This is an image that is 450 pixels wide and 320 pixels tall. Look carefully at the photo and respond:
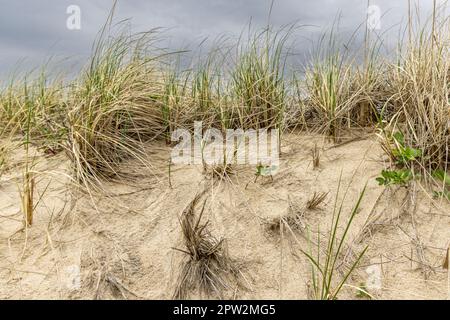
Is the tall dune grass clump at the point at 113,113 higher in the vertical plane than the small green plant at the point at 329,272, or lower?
higher

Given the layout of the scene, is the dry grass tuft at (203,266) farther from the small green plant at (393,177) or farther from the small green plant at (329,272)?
the small green plant at (393,177)

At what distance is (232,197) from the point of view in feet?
8.79

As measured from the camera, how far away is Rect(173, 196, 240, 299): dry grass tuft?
210cm

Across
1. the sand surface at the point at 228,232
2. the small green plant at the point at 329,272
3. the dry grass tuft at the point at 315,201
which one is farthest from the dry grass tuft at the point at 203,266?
the dry grass tuft at the point at 315,201

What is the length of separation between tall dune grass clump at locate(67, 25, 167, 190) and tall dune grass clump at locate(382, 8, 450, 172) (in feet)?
5.27

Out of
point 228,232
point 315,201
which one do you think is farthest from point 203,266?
point 315,201

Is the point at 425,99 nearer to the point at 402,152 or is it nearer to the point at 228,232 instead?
the point at 402,152

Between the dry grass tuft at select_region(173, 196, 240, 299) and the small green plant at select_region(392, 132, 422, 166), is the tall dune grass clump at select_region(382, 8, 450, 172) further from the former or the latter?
the dry grass tuft at select_region(173, 196, 240, 299)

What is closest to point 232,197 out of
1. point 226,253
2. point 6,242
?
point 226,253

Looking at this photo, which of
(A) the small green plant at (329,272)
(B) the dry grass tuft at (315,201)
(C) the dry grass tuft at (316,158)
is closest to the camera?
(A) the small green plant at (329,272)

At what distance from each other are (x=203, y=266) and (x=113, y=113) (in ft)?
4.32

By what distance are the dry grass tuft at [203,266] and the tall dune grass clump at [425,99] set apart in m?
1.25

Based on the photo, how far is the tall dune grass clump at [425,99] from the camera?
2.75 metres

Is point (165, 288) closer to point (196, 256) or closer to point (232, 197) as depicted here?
point (196, 256)
